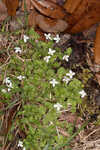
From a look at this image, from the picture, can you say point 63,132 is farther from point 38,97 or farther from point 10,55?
point 10,55

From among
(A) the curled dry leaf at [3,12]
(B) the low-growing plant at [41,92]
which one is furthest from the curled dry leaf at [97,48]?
(A) the curled dry leaf at [3,12]

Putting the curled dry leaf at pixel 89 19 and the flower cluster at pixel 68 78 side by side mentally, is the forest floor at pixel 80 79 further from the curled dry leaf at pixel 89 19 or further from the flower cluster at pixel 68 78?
the flower cluster at pixel 68 78

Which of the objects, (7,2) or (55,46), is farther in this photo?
(55,46)

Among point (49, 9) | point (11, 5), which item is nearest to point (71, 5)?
point (49, 9)

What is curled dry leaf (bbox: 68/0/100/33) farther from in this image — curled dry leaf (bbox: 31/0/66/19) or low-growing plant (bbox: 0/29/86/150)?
low-growing plant (bbox: 0/29/86/150)

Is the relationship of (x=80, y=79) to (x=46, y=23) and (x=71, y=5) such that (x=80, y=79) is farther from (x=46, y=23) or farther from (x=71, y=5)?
(x=71, y=5)

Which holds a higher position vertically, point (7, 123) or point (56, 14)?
point (56, 14)

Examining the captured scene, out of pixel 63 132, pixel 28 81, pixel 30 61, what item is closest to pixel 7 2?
pixel 30 61
